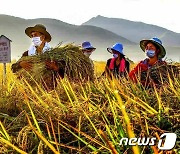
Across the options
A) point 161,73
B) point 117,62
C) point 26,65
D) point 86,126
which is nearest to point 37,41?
point 26,65

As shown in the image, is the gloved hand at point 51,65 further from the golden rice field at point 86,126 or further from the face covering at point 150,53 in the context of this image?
the golden rice field at point 86,126

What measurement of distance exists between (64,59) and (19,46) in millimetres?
121131

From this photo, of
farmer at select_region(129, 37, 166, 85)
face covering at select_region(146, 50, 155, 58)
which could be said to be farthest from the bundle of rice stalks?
face covering at select_region(146, 50, 155, 58)

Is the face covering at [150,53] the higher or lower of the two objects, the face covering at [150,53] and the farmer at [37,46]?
the lower

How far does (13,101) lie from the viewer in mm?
4367

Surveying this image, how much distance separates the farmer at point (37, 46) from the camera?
6480 mm

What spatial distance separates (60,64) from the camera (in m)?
6.58
